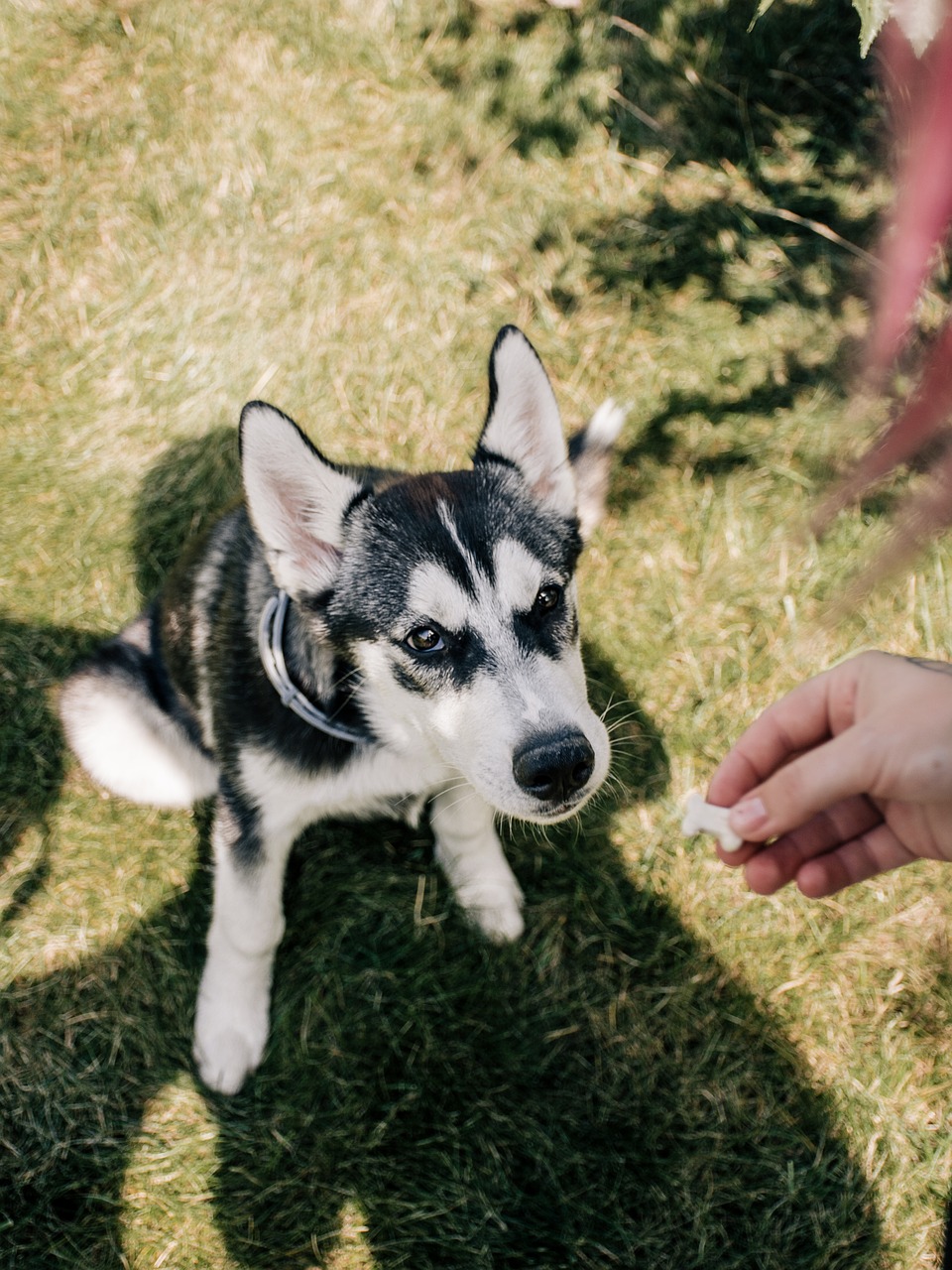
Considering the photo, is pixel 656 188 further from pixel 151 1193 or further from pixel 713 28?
pixel 151 1193

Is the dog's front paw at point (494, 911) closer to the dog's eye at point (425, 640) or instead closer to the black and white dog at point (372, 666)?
the black and white dog at point (372, 666)

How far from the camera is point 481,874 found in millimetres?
3543

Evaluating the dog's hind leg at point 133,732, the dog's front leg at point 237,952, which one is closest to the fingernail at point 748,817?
the dog's front leg at point 237,952

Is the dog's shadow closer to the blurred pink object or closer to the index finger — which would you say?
the index finger

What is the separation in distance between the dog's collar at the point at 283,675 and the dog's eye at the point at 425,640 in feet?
1.27

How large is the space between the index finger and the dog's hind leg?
1.94m

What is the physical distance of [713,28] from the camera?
4.79 meters

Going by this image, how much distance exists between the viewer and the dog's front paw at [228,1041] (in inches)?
128

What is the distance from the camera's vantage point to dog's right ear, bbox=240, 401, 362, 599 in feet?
7.95

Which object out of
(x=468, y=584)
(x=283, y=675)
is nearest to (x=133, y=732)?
(x=283, y=675)

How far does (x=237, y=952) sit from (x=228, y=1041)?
0.33 metres

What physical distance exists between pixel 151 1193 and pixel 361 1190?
73cm

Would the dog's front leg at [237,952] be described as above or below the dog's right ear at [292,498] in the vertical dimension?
below

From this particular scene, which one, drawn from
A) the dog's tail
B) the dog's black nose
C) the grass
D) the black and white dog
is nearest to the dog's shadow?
the grass
